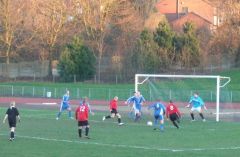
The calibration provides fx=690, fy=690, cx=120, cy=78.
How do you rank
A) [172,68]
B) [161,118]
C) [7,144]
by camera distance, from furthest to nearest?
1. [172,68]
2. [161,118]
3. [7,144]

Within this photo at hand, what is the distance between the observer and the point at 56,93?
69000 mm

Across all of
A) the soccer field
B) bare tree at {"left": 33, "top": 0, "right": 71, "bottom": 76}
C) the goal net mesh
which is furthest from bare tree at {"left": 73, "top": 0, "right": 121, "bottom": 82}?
the soccer field

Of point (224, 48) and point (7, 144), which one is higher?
point (224, 48)

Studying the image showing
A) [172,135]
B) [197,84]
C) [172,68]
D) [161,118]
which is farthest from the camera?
[172,68]

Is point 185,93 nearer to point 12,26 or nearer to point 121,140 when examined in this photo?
point 121,140

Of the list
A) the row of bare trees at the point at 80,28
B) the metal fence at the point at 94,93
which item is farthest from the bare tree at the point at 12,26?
the metal fence at the point at 94,93

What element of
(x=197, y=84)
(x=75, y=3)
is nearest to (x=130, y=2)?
(x=75, y=3)

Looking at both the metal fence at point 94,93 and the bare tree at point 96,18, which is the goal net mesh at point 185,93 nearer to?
the metal fence at point 94,93

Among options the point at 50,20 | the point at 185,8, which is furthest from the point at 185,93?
the point at 185,8

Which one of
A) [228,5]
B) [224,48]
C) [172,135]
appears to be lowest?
[172,135]

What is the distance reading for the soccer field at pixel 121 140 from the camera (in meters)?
24.5

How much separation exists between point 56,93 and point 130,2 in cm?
2335

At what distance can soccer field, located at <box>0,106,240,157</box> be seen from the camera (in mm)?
24484

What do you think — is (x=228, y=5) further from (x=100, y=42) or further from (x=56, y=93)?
(x=56, y=93)
